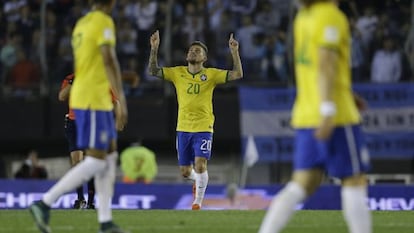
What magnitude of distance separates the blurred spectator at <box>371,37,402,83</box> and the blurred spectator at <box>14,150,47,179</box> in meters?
7.31

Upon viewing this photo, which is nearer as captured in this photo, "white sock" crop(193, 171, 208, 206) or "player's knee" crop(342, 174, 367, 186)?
"player's knee" crop(342, 174, 367, 186)

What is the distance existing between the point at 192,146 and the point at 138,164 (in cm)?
1098

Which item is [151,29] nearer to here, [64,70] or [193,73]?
[64,70]

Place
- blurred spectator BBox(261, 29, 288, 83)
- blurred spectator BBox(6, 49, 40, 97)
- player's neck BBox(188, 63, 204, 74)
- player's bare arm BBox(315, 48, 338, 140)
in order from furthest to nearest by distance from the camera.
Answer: blurred spectator BBox(6, 49, 40, 97) < blurred spectator BBox(261, 29, 288, 83) < player's neck BBox(188, 63, 204, 74) < player's bare arm BBox(315, 48, 338, 140)

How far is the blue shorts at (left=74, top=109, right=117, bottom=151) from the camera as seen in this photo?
497 inches

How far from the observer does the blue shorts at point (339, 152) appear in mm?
11031

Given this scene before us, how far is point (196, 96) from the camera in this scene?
19.3 metres

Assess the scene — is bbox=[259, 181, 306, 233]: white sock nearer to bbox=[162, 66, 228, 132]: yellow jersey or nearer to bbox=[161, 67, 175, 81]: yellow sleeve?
bbox=[162, 66, 228, 132]: yellow jersey

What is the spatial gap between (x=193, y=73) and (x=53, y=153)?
14304mm

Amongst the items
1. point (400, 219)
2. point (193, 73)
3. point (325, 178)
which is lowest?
point (325, 178)

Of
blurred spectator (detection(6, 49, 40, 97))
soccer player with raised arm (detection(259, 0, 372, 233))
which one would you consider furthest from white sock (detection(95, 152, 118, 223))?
blurred spectator (detection(6, 49, 40, 97))

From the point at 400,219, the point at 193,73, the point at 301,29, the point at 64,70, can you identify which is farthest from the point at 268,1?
the point at 301,29

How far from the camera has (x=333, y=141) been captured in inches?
436

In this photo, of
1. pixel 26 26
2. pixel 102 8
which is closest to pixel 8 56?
pixel 26 26
